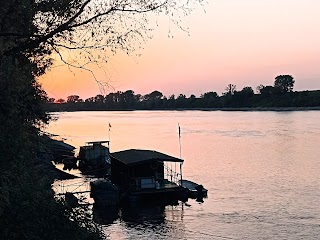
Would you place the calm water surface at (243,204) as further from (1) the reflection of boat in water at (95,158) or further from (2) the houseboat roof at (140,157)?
(1) the reflection of boat in water at (95,158)

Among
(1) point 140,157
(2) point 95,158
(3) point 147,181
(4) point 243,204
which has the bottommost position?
(4) point 243,204

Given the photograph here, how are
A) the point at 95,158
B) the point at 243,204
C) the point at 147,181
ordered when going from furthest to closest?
the point at 95,158, the point at 147,181, the point at 243,204

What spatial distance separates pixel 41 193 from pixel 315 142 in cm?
8742

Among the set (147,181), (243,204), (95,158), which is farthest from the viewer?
(95,158)

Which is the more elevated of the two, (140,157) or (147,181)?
(140,157)

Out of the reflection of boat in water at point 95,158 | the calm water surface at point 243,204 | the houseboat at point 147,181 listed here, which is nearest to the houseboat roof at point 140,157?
the houseboat at point 147,181

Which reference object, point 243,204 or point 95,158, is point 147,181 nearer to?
point 243,204

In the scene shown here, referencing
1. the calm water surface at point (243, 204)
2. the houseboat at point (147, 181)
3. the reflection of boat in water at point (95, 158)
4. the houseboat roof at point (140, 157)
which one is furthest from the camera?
the reflection of boat in water at point (95, 158)

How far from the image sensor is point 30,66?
14.3 metres

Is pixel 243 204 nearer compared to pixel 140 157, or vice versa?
pixel 243 204

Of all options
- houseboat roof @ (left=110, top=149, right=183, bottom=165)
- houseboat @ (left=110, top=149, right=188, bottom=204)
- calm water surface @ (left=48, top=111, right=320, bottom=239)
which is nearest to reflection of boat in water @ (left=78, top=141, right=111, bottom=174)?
calm water surface @ (left=48, top=111, right=320, bottom=239)

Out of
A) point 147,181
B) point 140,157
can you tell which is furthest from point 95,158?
point 147,181

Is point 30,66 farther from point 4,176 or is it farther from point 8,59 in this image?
point 4,176

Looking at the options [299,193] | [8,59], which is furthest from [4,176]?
[299,193]
